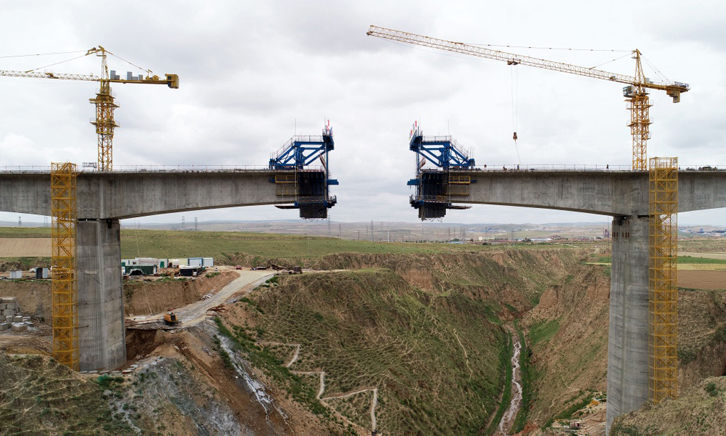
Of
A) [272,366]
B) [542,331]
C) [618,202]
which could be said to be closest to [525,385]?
[542,331]

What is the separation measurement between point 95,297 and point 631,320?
4054 centimetres

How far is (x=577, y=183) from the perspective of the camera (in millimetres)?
34312

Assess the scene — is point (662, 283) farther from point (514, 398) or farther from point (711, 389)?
point (514, 398)

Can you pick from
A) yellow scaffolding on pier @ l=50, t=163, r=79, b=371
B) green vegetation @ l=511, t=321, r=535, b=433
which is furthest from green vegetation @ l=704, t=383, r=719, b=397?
yellow scaffolding on pier @ l=50, t=163, r=79, b=371

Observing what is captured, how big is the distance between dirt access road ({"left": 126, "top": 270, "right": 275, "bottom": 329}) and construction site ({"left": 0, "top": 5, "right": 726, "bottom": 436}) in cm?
42

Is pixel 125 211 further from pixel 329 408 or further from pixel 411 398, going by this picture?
pixel 411 398

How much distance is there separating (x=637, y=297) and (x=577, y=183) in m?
9.82

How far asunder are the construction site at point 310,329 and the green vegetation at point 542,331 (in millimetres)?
8556

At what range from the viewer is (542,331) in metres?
69.9

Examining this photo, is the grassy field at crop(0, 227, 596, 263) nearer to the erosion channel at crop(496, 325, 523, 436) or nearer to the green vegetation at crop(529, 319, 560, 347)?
the erosion channel at crop(496, 325, 523, 436)

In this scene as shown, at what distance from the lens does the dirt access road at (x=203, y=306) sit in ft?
130

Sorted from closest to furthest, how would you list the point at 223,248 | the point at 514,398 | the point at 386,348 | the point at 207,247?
the point at 386,348 < the point at 514,398 < the point at 207,247 < the point at 223,248

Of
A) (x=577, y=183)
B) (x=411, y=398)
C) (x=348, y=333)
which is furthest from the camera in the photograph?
(x=348, y=333)

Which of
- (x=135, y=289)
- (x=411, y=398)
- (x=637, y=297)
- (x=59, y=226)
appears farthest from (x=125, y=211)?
(x=637, y=297)
